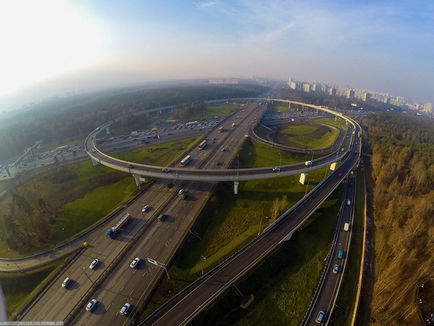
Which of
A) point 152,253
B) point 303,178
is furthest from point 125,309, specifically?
point 303,178

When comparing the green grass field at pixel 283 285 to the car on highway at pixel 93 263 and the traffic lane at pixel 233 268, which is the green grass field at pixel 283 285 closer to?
the traffic lane at pixel 233 268

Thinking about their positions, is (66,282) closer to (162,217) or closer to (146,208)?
(162,217)

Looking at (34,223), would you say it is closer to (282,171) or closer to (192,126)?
(282,171)

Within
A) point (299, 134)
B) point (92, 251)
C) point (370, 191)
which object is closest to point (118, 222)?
point (92, 251)

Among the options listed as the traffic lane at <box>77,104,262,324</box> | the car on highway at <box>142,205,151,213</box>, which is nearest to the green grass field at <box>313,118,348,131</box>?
the traffic lane at <box>77,104,262,324</box>

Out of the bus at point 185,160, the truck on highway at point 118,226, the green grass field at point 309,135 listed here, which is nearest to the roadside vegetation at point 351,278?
the truck on highway at point 118,226
